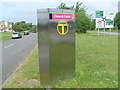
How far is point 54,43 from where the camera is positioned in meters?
4.76

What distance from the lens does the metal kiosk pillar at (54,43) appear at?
4.57 metres

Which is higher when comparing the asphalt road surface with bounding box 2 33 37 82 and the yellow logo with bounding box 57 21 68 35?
the yellow logo with bounding box 57 21 68 35

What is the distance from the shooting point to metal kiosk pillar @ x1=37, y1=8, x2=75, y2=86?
15.0 ft

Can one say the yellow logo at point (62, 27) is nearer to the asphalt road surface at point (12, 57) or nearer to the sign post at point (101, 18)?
the asphalt road surface at point (12, 57)

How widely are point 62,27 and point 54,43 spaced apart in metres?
0.53

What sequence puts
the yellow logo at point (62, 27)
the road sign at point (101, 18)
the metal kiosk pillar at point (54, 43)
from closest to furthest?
the metal kiosk pillar at point (54, 43)
the yellow logo at point (62, 27)
the road sign at point (101, 18)

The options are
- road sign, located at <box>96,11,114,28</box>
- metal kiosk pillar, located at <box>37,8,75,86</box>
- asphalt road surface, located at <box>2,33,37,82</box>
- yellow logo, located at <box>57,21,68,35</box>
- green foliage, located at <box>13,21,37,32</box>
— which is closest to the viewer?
metal kiosk pillar, located at <box>37,8,75,86</box>

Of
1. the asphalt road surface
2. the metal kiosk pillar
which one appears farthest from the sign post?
the metal kiosk pillar

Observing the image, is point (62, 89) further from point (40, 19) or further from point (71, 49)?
point (40, 19)

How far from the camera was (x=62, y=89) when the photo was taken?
454 centimetres

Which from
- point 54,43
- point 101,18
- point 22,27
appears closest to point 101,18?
point 101,18

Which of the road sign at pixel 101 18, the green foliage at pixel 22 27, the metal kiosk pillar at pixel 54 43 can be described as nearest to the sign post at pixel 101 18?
the road sign at pixel 101 18

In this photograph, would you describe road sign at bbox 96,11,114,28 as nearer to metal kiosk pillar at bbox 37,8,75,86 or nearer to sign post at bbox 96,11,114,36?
sign post at bbox 96,11,114,36

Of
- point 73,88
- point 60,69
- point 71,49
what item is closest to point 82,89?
point 73,88
